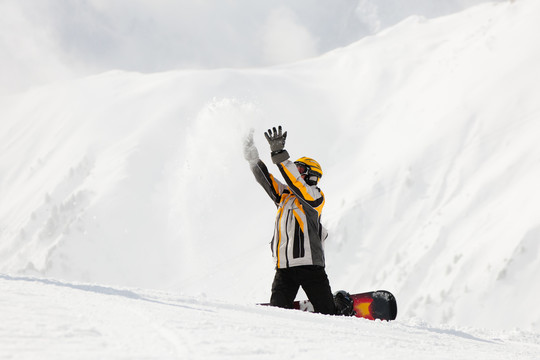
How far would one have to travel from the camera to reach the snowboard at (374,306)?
679 centimetres

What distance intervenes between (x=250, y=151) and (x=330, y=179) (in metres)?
36.1

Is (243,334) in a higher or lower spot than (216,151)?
lower

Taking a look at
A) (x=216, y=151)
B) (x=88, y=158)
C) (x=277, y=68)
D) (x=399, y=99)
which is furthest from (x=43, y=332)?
(x=277, y=68)

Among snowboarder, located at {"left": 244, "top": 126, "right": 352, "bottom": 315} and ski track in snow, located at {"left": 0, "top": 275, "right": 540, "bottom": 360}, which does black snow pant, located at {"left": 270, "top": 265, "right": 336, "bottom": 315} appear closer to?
snowboarder, located at {"left": 244, "top": 126, "right": 352, "bottom": 315}

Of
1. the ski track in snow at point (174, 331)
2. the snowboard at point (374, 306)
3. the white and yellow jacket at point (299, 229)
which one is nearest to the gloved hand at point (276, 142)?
the white and yellow jacket at point (299, 229)

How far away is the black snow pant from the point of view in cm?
568

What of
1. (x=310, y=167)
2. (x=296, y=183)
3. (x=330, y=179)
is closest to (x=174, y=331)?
(x=296, y=183)

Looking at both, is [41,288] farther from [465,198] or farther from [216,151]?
[216,151]

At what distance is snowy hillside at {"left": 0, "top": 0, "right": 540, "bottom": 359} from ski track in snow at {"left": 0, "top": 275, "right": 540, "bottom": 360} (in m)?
27.7

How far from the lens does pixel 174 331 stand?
3.24 metres

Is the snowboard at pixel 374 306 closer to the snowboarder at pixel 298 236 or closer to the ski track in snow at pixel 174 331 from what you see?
the snowboarder at pixel 298 236

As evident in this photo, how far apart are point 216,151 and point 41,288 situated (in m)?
38.7

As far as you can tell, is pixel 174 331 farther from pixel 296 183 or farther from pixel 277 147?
pixel 277 147

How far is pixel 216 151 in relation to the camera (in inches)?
1700
